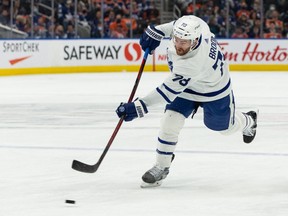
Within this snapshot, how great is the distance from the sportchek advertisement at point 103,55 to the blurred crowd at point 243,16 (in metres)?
0.54

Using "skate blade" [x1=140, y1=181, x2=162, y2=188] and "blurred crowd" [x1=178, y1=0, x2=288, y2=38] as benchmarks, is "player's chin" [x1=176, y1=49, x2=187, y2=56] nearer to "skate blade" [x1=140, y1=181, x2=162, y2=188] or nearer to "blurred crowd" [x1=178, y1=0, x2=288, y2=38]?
"skate blade" [x1=140, y1=181, x2=162, y2=188]

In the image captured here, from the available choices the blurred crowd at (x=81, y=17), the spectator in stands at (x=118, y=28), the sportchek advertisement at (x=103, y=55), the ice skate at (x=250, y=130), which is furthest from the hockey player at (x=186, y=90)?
the spectator in stands at (x=118, y=28)

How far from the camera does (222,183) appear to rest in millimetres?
5504

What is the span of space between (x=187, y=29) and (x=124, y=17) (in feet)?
52.5

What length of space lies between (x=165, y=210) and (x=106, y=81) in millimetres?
11988

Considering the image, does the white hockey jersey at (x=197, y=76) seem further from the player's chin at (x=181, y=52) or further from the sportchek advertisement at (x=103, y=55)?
the sportchek advertisement at (x=103, y=55)

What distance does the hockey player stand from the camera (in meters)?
4.96

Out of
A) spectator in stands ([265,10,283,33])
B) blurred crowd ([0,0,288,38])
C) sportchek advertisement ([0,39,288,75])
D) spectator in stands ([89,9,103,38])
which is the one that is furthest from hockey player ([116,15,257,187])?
spectator in stands ([265,10,283,33])

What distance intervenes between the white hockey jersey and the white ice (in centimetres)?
57

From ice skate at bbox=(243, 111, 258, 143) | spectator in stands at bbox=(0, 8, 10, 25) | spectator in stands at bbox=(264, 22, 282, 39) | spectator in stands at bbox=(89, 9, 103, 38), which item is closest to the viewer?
ice skate at bbox=(243, 111, 258, 143)

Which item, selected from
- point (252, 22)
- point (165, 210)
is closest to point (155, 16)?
point (252, 22)

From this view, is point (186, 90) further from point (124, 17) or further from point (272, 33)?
point (272, 33)

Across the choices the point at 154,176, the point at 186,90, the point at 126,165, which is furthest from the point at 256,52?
the point at 154,176

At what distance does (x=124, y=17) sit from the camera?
68.4 ft
